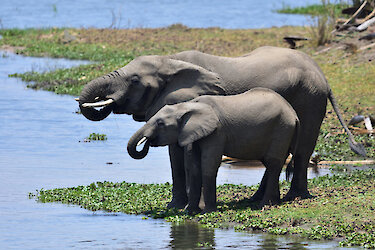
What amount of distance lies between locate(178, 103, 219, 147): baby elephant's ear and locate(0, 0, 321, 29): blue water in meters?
34.0

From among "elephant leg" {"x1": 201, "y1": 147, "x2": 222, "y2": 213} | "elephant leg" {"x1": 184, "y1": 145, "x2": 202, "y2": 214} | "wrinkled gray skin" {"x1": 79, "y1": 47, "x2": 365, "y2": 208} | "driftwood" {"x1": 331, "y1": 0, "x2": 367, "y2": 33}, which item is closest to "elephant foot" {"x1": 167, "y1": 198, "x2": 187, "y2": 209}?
"wrinkled gray skin" {"x1": 79, "y1": 47, "x2": 365, "y2": 208}

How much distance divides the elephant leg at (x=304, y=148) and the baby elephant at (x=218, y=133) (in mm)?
645

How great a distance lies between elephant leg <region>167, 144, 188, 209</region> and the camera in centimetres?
1353

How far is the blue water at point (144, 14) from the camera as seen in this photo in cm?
5341

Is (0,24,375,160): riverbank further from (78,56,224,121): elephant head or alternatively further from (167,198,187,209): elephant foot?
(78,56,224,121): elephant head

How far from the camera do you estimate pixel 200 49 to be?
34375 millimetres

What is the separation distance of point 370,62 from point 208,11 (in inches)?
1720

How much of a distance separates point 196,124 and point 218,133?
14.3 inches

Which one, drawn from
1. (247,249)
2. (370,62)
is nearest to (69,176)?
(247,249)

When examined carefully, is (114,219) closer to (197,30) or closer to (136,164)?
(136,164)

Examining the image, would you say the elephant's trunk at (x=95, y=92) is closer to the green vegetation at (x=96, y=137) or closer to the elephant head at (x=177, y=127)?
the elephant head at (x=177, y=127)

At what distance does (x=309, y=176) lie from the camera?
16.7m

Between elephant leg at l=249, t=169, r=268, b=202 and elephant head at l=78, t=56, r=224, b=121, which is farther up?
elephant head at l=78, t=56, r=224, b=121

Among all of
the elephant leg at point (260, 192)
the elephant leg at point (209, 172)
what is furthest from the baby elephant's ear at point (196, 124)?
the elephant leg at point (260, 192)
